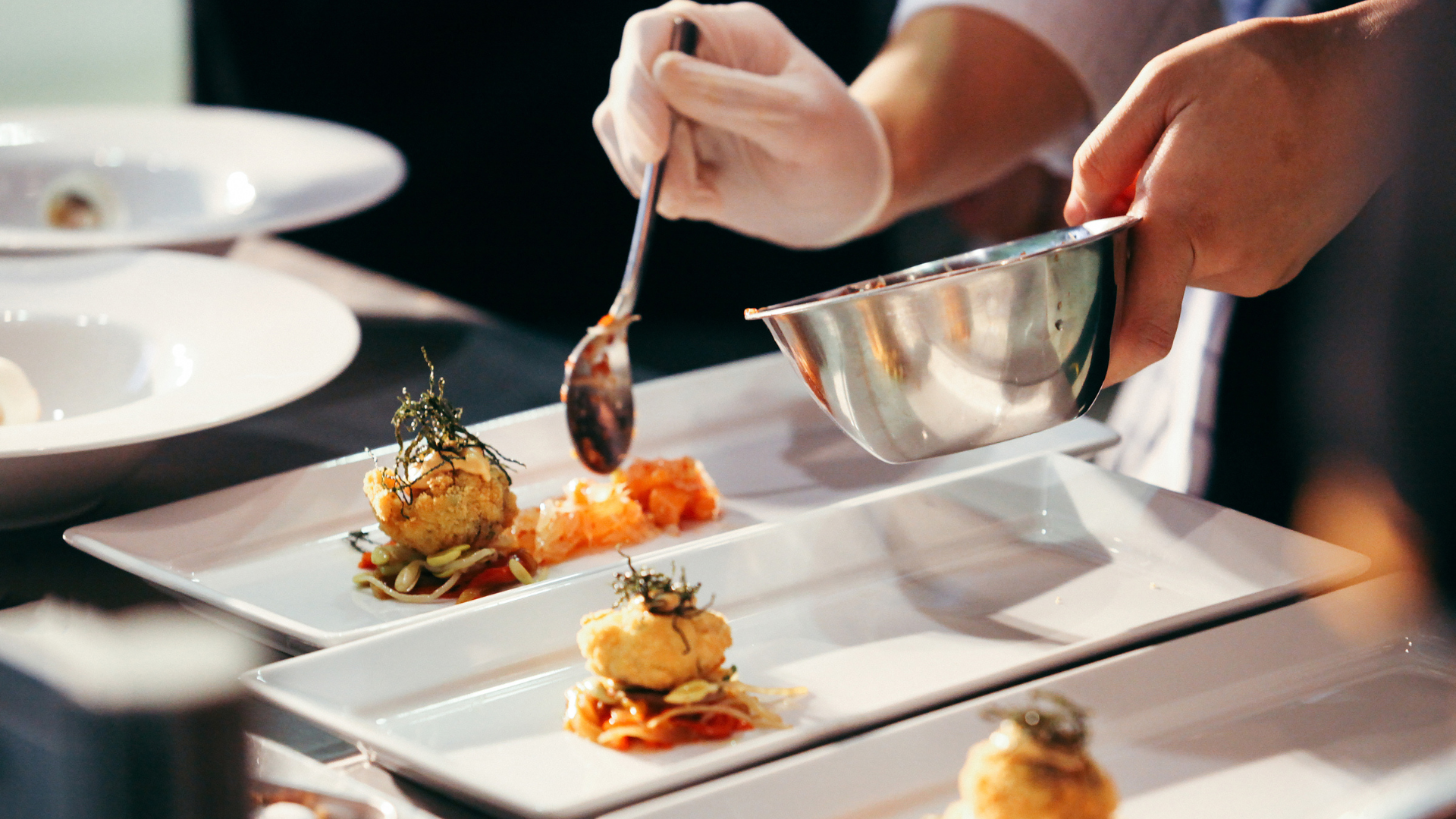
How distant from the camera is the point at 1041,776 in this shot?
0.60 metres

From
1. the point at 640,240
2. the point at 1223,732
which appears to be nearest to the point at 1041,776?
the point at 1223,732

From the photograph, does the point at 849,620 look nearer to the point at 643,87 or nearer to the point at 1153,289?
the point at 1153,289

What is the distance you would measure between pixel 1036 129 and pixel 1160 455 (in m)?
0.56

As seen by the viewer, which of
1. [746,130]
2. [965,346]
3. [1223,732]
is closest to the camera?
[1223,732]

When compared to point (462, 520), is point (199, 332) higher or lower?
higher

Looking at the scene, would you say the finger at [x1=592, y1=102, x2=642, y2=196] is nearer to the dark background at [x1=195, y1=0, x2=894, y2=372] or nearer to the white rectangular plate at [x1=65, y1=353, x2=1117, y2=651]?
the white rectangular plate at [x1=65, y1=353, x2=1117, y2=651]

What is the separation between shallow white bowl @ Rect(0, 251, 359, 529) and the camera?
1.10 m

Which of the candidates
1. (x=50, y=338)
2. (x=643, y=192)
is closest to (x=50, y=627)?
(x=50, y=338)

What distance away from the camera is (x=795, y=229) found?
1.79m

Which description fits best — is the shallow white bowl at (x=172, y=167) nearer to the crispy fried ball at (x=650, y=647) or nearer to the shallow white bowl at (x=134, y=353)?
the shallow white bowl at (x=134, y=353)

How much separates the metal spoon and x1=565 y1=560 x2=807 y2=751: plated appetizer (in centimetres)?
47

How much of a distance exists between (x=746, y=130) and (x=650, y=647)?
2.90ft

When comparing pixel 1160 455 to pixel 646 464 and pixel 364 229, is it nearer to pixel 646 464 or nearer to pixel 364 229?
pixel 646 464

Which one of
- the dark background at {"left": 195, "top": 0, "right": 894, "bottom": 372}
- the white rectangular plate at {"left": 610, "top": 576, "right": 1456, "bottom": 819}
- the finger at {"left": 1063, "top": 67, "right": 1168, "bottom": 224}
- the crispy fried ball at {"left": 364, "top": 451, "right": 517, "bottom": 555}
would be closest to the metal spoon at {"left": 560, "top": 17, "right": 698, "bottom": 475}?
the crispy fried ball at {"left": 364, "top": 451, "right": 517, "bottom": 555}
